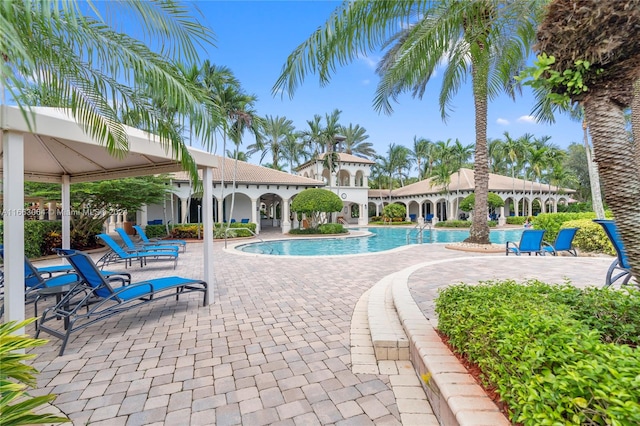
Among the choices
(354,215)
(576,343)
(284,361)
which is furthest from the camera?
(354,215)

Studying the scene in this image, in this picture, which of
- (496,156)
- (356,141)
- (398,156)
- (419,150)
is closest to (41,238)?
(356,141)

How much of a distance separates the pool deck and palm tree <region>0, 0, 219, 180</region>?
233 centimetres

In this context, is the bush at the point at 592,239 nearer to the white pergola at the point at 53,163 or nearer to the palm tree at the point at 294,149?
the white pergola at the point at 53,163

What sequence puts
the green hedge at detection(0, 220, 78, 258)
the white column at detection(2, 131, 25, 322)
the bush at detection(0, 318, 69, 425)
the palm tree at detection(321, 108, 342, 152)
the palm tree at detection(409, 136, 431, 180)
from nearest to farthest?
the bush at detection(0, 318, 69, 425), the white column at detection(2, 131, 25, 322), the green hedge at detection(0, 220, 78, 258), the palm tree at detection(321, 108, 342, 152), the palm tree at detection(409, 136, 431, 180)

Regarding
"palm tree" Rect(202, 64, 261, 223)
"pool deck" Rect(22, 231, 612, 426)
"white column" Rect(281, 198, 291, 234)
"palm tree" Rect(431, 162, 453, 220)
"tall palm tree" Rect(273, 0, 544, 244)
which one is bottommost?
"pool deck" Rect(22, 231, 612, 426)

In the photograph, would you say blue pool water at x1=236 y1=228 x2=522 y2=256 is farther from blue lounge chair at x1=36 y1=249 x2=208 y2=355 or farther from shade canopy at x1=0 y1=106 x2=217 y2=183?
blue lounge chair at x1=36 y1=249 x2=208 y2=355

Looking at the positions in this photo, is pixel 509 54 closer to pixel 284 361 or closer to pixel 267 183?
pixel 284 361

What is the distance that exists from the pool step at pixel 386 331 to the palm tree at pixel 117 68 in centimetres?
331

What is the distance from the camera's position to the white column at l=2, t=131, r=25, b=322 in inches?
120

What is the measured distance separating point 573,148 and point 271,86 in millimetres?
51477

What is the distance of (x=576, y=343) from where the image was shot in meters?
→ 1.69

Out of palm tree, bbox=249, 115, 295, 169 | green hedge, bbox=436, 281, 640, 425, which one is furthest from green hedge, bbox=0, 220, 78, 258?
palm tree, bbox=249, 115, 295, 169

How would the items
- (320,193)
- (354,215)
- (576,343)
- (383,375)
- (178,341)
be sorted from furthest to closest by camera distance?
1. (354,215)
2. (320,193)
3. (178,341)
4. (383,375)
5. (576,343)

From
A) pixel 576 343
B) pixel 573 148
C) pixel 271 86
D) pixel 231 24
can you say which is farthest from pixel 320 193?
pixel 573 148
